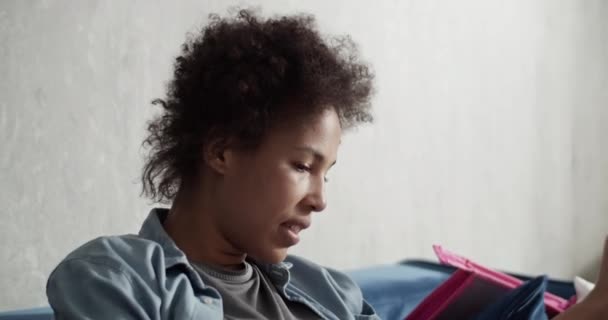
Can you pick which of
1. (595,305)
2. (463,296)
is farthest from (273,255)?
(463,296)

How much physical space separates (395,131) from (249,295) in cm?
132

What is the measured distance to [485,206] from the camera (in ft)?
9.07

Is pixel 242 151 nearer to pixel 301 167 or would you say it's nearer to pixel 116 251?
pixel 301 167

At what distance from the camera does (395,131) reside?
2.30m

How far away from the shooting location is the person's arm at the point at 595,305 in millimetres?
888

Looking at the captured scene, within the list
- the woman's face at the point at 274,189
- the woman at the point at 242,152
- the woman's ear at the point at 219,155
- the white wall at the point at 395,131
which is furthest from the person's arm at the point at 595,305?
the white wall at the point at 395,131

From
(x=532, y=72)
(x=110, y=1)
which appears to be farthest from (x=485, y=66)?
(x=110, y=1)

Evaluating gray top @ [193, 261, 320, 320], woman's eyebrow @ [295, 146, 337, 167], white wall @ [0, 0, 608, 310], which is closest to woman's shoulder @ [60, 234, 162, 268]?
gray top @ [193, 261, 320, 320]

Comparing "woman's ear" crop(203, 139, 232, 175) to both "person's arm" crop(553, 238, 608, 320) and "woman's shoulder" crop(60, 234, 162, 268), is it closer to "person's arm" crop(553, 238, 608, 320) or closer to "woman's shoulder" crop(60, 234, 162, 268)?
"woman's shoulder" crop(60, 234, 162, 268)

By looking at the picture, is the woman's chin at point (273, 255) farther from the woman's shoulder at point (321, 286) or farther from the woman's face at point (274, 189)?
the woman's shoulder at point (321, 286)

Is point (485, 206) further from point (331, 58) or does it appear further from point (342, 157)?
point (331, 58)

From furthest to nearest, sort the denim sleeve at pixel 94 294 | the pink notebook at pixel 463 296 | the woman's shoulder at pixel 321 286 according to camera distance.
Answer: the pink notebook at pixel 463 296, the woman's shoulder at pixel 321 286, the denim sleeve at pixel 94 294

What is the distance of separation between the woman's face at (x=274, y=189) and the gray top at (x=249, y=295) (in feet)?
0.17

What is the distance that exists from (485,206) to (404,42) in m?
0.74
